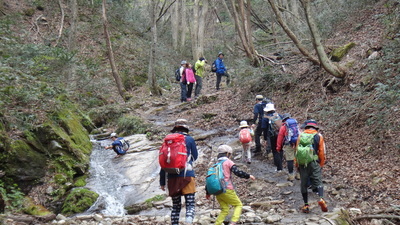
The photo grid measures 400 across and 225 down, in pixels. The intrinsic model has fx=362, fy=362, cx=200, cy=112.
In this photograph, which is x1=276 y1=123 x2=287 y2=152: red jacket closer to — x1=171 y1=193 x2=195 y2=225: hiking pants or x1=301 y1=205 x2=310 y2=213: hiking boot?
x1=301 y1=205 x2=310 y2=213: hiking boot

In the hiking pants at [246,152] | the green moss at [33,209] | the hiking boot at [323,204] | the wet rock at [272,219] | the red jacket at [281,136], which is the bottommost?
the wet rock at [272,219]

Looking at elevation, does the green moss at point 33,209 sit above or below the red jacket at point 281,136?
below

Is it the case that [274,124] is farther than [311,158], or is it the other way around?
→ [274,124]

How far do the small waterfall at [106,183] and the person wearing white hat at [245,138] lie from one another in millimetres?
3475

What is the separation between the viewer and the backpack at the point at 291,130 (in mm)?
8125

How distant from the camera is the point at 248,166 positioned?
1001 cm

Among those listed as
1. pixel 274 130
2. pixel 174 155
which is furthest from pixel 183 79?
pixel 174 155

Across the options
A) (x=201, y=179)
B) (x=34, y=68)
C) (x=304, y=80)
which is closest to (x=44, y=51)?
(x=34, y=68)

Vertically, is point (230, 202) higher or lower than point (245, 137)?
lower

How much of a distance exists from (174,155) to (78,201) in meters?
4.41

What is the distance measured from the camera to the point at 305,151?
21.0 ft

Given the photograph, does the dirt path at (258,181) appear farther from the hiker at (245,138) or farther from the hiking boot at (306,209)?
the hiker at (245,138)

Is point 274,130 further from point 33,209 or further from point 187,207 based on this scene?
point 33,209

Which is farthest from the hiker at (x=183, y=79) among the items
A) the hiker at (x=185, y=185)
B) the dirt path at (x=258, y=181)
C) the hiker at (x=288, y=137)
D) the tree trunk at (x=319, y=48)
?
the hiker at (x=185, y=185)
